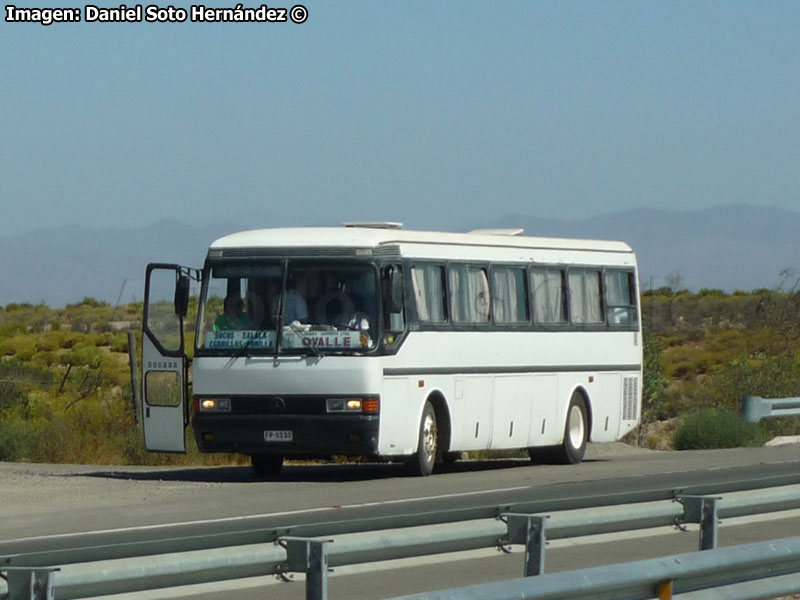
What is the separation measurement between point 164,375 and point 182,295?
1.10 metres

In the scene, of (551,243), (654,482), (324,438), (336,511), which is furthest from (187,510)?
(551,243)

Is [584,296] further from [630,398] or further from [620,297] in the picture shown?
[630,398]

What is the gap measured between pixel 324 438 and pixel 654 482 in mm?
3761

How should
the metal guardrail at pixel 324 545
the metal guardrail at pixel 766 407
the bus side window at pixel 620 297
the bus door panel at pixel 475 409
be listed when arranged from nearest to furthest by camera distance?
the metal guardrail at pixel 324 545, the bus door panel at pixel 475 409, the bus side window at pixel 620 297, the metal guardrail at pixel 766 407

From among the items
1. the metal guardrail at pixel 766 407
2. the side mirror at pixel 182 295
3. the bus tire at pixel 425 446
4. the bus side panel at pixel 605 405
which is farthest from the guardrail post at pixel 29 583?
the metal guardrail at pixel 766 407

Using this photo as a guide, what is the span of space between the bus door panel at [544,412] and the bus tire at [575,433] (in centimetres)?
44

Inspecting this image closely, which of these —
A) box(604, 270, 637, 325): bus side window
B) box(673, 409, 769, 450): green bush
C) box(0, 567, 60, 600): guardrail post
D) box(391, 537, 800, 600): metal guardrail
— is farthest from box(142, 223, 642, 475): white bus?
box(0, 567, 60, 600): guardrail post

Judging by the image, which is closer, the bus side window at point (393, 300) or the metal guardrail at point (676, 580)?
the metal guardrail at point (676, 580)

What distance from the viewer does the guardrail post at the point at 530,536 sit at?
9383 mm

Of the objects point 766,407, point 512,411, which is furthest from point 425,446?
point 766,407

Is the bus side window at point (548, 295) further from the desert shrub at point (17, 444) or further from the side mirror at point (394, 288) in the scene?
the desert shrub at point (17, 444)

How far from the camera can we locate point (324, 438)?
20469 millimetres

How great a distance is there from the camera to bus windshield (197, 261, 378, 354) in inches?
814

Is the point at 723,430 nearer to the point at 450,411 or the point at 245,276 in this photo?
the point at 450,411
